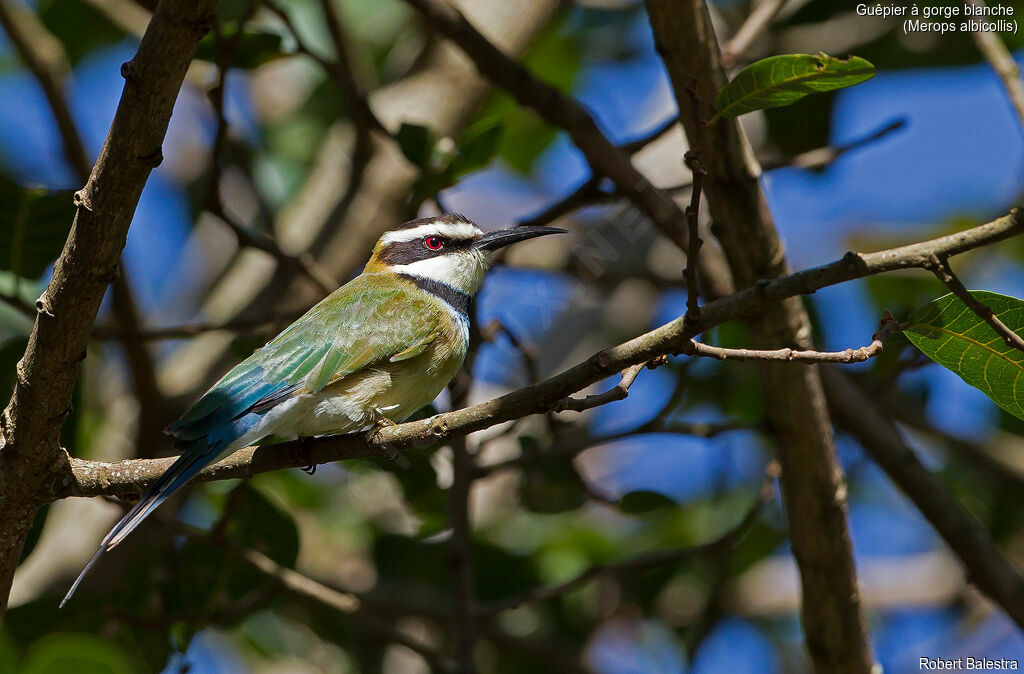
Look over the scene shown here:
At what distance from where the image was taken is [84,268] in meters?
2.21

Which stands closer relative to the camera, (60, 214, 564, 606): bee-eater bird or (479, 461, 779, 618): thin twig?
(60, 214, 564, 606): bee-eater bird

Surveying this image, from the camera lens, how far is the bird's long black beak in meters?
3.81

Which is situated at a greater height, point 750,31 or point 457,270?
point 750,31

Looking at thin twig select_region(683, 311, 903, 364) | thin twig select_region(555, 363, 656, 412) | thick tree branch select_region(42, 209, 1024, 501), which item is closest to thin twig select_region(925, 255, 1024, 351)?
thick tree branch select_region(42, 209, 1024, 501)

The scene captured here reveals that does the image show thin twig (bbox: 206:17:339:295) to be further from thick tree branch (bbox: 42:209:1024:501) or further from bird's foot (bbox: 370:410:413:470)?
thick tree branch (bbox: 42:209:1024:501)

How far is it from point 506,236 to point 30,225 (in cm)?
165

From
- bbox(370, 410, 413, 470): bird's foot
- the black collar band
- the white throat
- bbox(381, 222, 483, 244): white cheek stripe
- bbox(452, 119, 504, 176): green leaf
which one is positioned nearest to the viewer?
bbox(370, 410, 413, 470): bird's foot

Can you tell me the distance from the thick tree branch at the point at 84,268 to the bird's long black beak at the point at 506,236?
72.0 inches

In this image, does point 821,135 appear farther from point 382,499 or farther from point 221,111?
point 382,499

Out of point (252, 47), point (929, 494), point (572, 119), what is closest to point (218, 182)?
point (252, 47)

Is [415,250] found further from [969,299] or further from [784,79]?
[969,299]

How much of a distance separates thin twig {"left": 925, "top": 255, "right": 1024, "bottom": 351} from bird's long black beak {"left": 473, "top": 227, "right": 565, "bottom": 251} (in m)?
1.78

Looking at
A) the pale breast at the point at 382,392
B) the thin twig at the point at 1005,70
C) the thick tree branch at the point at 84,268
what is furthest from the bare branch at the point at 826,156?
the thick tree branch at the point at 84,268

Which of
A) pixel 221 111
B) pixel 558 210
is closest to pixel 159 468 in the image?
pixel 221 111
